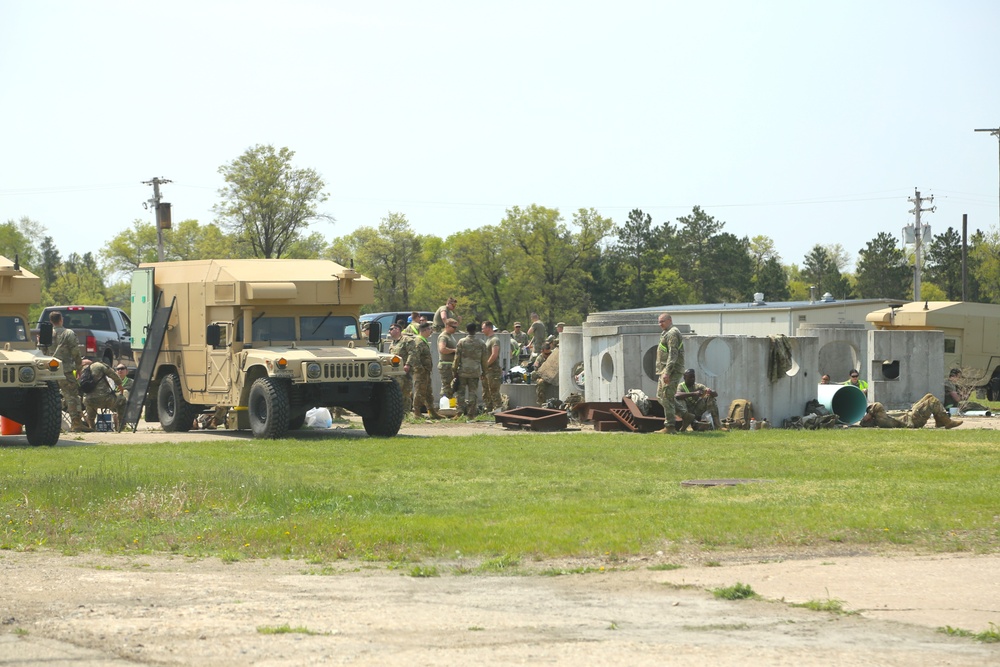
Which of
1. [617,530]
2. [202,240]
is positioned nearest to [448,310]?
[617,530]

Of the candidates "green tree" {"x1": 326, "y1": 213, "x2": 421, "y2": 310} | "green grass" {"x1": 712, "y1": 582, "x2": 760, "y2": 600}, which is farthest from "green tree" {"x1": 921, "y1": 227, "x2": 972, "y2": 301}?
"green grass" {"x1": 712, "y1": 582, "x2": 760, "y2": 600}

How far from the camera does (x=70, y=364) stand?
70.5 ft

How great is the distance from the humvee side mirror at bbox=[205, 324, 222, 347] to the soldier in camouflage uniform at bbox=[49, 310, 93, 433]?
2595mm

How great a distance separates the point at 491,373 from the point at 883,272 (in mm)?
72808

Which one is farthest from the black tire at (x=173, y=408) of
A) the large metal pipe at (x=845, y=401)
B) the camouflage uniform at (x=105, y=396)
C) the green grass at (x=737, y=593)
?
the green grass at (x=737, y=593)

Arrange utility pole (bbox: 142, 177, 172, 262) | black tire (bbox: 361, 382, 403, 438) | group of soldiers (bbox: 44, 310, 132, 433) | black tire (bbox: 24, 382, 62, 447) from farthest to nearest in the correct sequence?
utility pole (bbox: 142, 177, 172, 262), group of soldiers (bbox: 44, 310, 132, 433), black tire (bbox: 361, 382, 403, 438), black tire (bbox: 24, 382, 62, 447)

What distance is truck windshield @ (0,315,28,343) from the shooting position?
19.1 m

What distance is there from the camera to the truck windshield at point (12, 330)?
62.6 ft

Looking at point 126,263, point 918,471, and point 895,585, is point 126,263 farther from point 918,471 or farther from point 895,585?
point 895,585

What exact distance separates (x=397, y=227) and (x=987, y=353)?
5241 centimetres

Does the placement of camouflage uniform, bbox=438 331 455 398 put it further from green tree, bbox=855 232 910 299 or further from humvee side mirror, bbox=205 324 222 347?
green tree, bbox=855 232 910 299

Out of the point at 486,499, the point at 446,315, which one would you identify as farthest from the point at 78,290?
the point at 486,499

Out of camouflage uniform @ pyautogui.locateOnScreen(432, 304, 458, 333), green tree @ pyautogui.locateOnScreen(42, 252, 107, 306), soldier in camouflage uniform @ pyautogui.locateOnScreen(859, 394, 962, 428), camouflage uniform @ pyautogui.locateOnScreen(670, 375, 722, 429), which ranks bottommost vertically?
soldier in camouflage uniform @ pyautogui.locateOnScreen(859, 394, 962, 428)

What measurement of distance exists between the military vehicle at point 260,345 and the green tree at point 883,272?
7740cm
